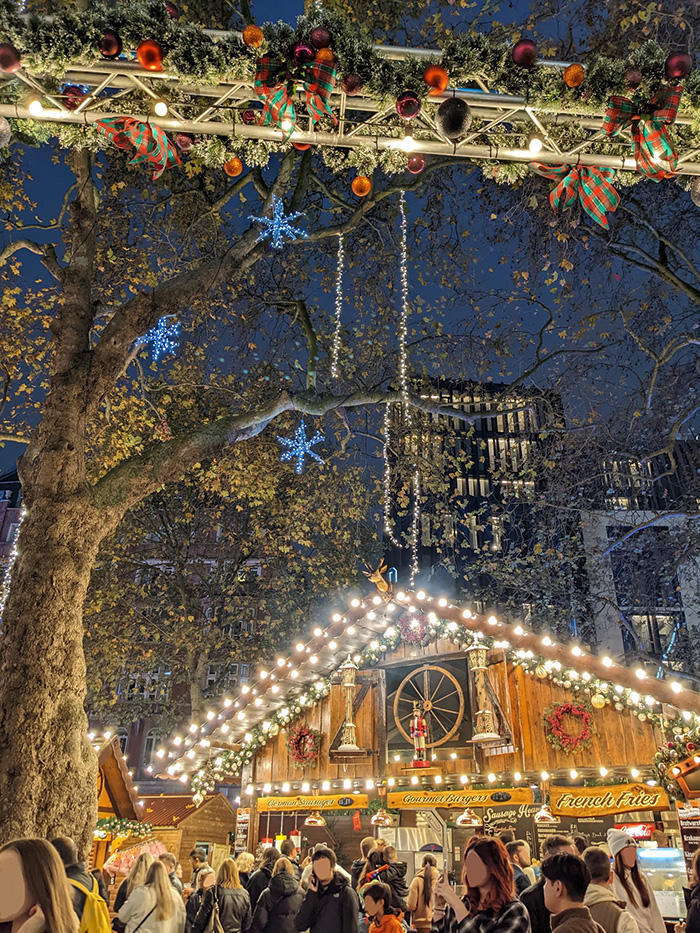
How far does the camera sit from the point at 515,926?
3.34m

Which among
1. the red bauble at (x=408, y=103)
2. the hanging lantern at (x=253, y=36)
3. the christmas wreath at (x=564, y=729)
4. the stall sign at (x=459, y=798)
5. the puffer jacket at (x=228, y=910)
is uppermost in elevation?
the hanging lantern at (x=253, y=36)

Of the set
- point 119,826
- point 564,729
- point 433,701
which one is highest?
point 433,701

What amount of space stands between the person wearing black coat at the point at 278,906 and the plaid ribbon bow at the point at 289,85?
657 cm

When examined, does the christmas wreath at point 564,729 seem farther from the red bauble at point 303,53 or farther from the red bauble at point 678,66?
the red bauble at point 303,53

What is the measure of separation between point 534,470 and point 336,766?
23.8ft

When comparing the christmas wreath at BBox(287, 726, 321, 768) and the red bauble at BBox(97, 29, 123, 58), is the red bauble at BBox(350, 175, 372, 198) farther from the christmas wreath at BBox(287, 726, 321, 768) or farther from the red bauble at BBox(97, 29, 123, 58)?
the christmas wreath at BBox(287, 726, 321, 768)

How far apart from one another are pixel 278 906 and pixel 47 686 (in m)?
2.97

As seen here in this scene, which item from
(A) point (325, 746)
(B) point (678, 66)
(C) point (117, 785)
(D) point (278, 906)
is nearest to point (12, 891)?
(D) point (278, 906)

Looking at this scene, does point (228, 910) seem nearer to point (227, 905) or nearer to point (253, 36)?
point (227, 905)

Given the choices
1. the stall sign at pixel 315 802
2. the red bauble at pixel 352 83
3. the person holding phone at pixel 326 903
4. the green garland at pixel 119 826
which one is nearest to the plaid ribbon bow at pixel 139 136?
the red bauble at pixel 352 83

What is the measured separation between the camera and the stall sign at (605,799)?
29.1ft

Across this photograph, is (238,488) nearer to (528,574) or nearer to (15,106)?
(528,574)

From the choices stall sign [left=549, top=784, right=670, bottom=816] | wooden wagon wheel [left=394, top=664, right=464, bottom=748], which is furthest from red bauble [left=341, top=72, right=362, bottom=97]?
stall sign [left=549, top=784, right=670, bottom=816]

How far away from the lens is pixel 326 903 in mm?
5520
